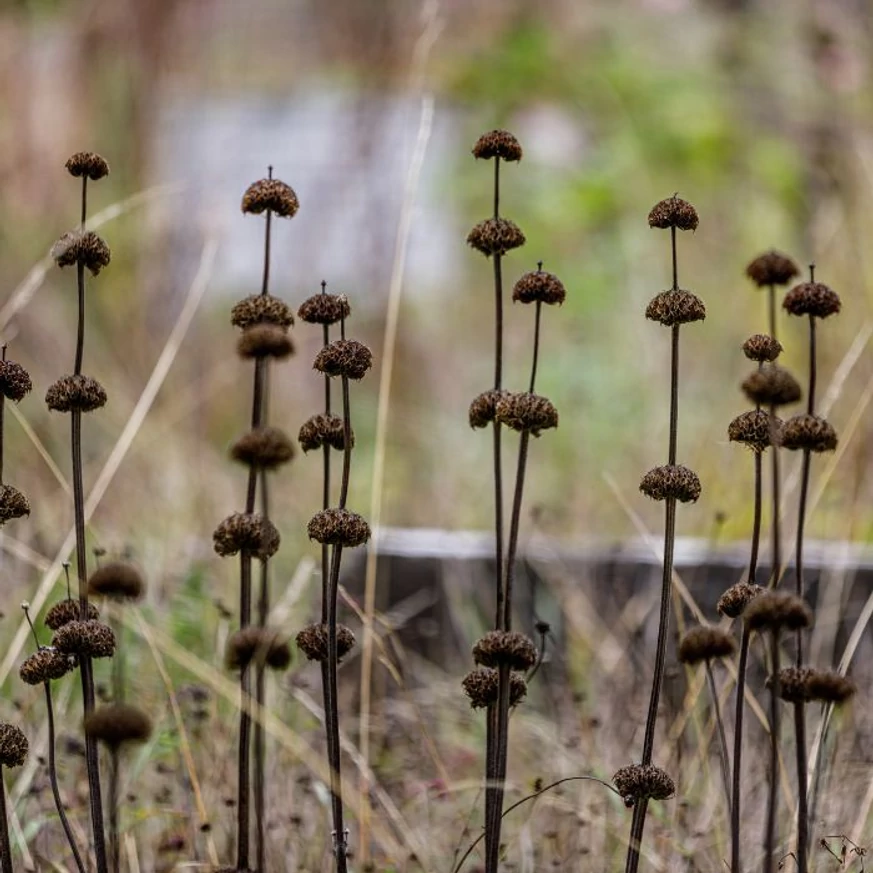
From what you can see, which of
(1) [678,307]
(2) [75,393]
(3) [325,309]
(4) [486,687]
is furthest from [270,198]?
(4) [486,687]

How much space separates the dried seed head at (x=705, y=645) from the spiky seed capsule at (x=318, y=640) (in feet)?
0.95

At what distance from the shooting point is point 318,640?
1.00 m

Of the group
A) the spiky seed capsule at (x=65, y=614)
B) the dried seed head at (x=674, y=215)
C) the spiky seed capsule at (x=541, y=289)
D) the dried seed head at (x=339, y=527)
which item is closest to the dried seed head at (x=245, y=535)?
the dried seed head at (x=339, y=527)

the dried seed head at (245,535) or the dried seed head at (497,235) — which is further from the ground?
the dried seed head at (497,235)

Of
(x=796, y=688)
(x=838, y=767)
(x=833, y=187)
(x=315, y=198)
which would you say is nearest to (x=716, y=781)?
(x=838, y=767)

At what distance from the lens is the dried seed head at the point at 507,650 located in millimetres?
904

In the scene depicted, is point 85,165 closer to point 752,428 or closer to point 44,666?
point 44,666

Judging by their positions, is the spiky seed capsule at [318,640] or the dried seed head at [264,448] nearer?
the dried seed head at [264,448]

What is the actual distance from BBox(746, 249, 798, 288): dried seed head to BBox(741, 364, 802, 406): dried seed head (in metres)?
0.10

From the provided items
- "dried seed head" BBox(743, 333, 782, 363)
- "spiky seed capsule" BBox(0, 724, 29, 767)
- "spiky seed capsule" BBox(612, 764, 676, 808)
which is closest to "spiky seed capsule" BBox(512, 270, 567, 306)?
"dried seed head" BBox(743, 333, 782, 363)

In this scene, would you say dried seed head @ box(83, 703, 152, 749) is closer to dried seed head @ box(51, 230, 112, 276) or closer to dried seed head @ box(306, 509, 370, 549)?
dried seed head @ box(306, 509, 370, 549)

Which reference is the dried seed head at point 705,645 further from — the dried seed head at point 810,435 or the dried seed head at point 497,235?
the dried seed head at point 497,235

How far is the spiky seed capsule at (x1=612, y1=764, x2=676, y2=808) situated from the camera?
37.3 inches

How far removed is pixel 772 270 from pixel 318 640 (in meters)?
0.45
